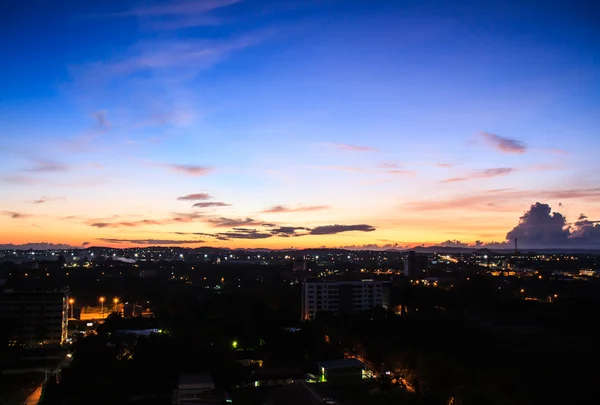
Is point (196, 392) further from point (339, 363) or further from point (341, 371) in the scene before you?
point (339, 363)

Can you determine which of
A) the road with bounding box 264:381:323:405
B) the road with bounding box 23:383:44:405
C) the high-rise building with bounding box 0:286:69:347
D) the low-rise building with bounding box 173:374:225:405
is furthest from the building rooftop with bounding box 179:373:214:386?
the high-rise building with bounding box 0:286:69:347

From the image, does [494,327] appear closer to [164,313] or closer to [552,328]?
[552,328]

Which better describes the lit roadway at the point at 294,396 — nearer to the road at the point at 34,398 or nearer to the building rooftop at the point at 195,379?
the building rooftop at the point at 195,379

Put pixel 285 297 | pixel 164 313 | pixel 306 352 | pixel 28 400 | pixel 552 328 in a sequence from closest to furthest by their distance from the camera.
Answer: pixel 28 400, pixel 306 352, pixel 552 328, pixel 164 313, pixel 285 297

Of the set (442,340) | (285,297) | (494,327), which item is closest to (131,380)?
(442,340)

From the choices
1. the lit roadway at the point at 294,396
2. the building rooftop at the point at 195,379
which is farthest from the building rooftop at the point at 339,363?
the building rooftop at the point at 195,379

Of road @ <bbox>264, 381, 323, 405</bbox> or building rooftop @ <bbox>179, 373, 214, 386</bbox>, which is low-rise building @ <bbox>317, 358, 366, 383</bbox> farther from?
building rooftop @ <bbox>179, 373, 214, 386</bbox>
